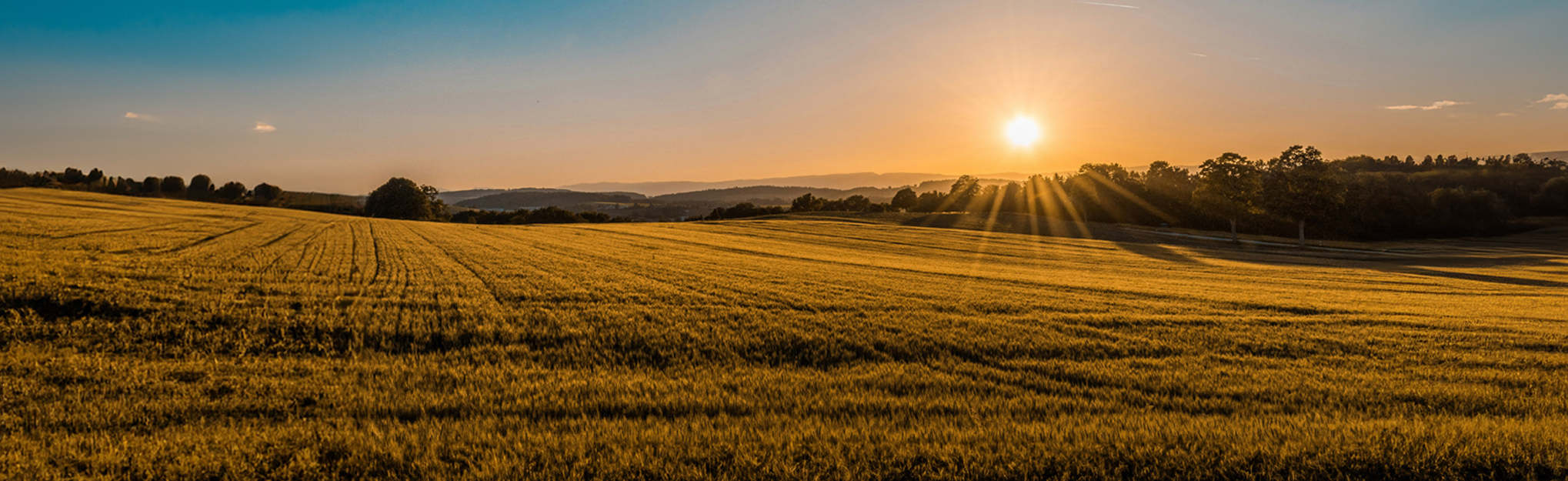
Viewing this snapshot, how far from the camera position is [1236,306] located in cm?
1641

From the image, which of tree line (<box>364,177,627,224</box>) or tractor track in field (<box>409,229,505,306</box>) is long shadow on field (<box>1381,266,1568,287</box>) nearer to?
tractor track in field (<box>409,229,505,306</box>)

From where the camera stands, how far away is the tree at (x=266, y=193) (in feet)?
363

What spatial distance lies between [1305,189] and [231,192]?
496ft

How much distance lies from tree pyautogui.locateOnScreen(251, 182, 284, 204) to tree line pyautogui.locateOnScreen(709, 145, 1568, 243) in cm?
7961

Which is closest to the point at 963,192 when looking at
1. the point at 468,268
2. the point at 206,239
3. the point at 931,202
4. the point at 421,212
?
the point at 931,202

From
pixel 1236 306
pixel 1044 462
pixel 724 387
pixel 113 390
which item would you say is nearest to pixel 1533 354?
pixel 1236 306

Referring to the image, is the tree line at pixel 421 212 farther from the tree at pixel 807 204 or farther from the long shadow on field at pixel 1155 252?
the long shadow on field at pixel 1155 252

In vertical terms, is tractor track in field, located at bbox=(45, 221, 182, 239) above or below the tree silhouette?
below

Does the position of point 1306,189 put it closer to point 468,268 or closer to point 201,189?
point 468,268

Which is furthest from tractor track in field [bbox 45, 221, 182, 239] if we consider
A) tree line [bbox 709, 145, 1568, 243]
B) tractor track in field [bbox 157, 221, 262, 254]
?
tree line [bbox 709, 145, 1568, 243]

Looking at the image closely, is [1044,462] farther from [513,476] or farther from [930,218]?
[930,218]

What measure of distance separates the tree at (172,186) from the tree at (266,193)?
14067 mm

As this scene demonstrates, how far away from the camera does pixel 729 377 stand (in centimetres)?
831

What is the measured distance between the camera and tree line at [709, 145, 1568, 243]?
186 ft
